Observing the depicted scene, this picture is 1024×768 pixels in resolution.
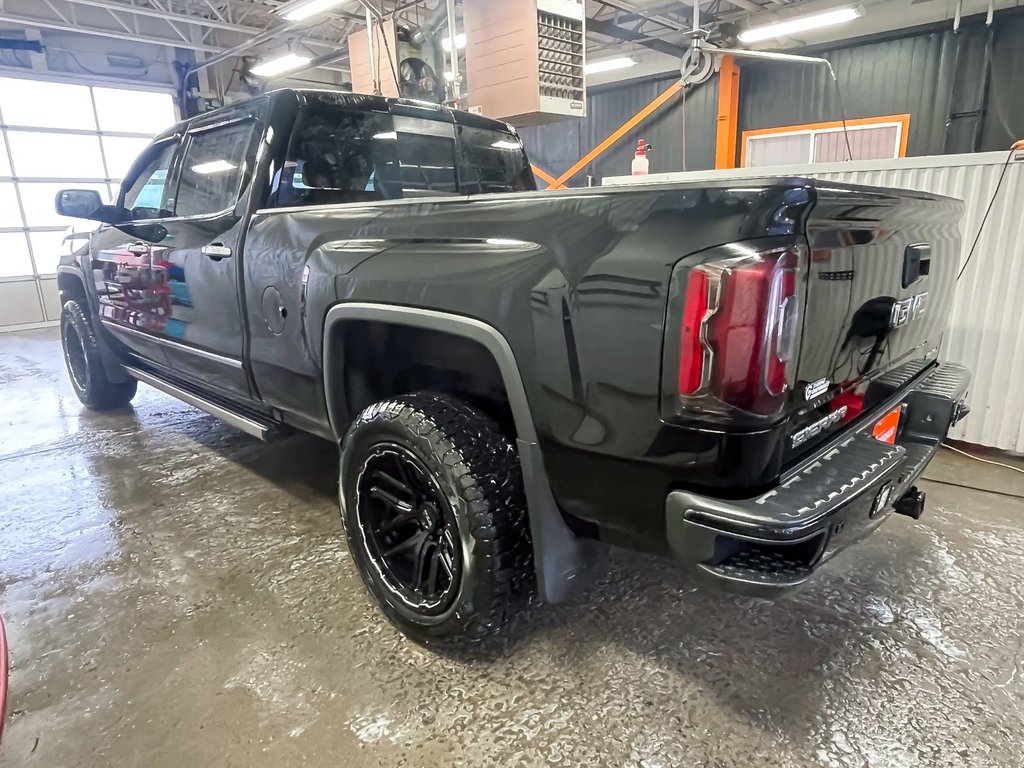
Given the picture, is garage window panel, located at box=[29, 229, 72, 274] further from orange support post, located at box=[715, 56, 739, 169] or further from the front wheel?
the front wheel

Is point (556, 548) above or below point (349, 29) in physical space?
below

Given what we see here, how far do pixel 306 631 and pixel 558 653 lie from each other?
803mm

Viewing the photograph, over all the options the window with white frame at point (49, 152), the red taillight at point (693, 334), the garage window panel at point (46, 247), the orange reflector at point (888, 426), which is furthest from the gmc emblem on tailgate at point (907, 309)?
the garage window panel at point (46, 247)

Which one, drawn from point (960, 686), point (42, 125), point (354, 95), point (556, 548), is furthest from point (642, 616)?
point (42, 125)

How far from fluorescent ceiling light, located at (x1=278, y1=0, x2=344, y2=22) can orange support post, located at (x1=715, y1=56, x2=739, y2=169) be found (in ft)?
20.4

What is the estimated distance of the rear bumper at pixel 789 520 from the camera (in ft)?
3.96

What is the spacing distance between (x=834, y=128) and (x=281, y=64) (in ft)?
28.8

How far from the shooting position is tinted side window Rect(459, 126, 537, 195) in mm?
2984

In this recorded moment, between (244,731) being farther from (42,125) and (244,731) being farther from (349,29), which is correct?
(349,29)

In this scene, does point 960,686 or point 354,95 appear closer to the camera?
point 960,686

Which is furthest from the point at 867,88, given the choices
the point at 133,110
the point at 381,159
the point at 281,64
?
the point at 133,110

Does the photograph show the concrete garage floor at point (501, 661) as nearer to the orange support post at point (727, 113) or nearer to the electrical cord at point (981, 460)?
the electrical cord at point (981, 460)

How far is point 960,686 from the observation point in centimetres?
171

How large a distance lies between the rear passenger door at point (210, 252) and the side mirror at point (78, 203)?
0.48m
